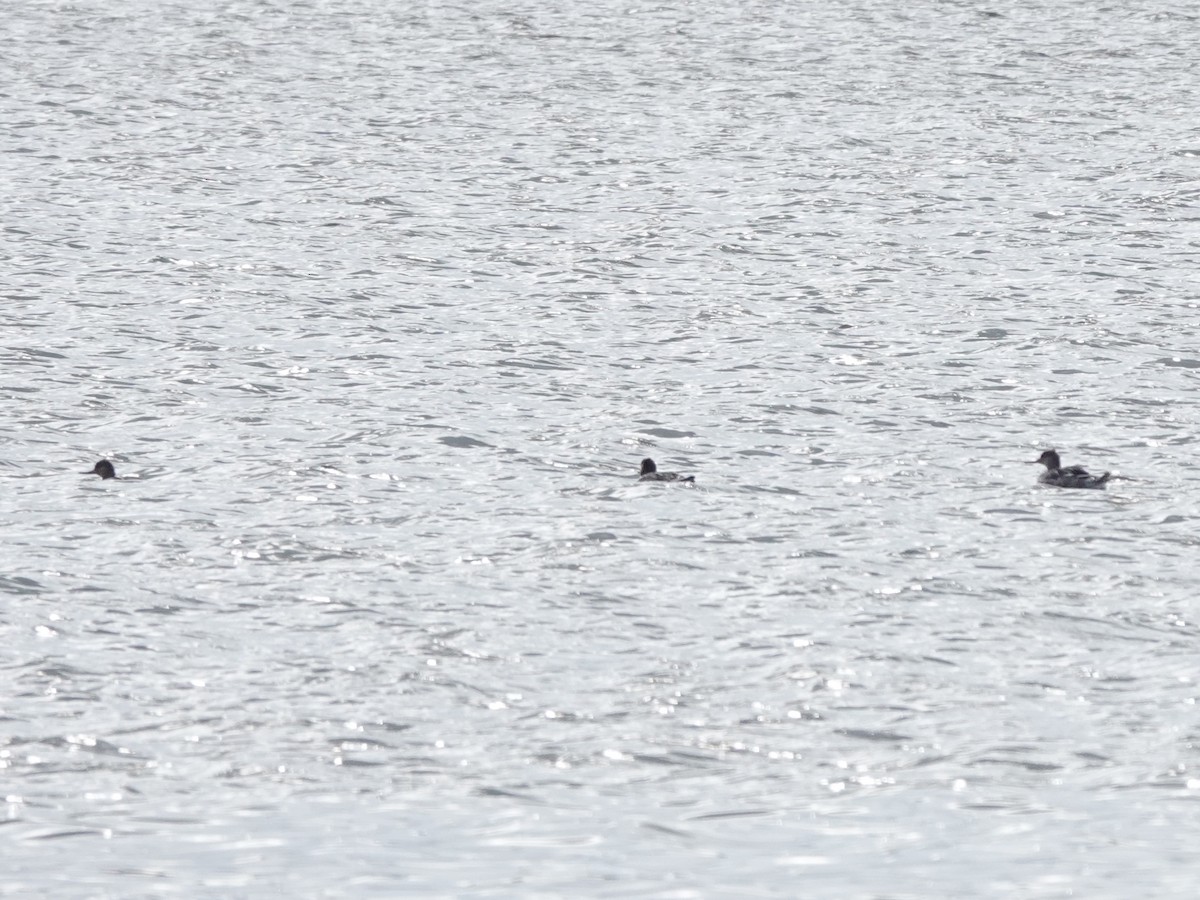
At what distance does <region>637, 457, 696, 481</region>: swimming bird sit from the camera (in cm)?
2233

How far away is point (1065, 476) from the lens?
72.1 feet

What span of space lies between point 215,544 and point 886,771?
7698mm

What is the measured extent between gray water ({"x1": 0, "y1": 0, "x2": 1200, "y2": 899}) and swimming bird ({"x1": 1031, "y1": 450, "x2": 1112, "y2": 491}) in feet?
0.43

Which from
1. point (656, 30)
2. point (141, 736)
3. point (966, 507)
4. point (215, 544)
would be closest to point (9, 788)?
point (141, 736)

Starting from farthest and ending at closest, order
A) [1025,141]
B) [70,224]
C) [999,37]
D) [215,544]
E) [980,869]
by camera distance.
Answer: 1. [999,37]
2. [1025,141]
3. [70,224]
4. [215,544]
5. [980,869]

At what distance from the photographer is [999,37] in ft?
175

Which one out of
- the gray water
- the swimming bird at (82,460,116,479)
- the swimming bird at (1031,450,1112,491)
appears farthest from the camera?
the swimming bird at (82,460,116,479)

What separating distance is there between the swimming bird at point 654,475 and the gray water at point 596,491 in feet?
0.65

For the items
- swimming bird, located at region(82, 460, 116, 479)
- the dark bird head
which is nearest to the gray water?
swimming bird, located at region(82, 460, 116, 479)

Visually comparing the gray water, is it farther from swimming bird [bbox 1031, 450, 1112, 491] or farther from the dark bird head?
the dark bird head

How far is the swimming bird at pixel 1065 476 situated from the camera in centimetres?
2195

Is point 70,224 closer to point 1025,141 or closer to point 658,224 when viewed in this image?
point 658,224

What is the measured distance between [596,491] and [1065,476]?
15.5 feet

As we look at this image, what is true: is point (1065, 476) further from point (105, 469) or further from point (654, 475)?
point (105, 469)
